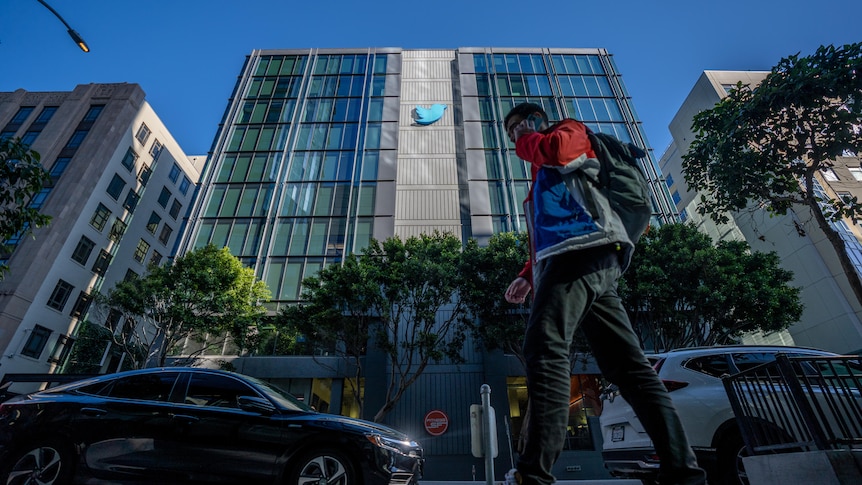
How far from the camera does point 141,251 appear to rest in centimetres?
3391

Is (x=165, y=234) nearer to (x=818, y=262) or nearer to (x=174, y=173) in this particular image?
(x=174, y=173)

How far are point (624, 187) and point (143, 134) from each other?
141 ft

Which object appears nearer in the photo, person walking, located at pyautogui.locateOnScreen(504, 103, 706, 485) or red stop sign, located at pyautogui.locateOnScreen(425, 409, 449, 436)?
person walking, located at pyautogui.locateOnScreen(504, 103, 706, 485)

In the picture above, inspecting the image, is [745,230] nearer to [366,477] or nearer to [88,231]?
[366,477]

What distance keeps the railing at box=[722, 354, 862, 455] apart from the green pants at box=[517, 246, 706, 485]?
7.24ft

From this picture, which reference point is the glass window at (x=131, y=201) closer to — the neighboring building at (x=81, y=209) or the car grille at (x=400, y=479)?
the neighboring building at (x=81, y=209)

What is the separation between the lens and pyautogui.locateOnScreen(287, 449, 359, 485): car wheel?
165 inches

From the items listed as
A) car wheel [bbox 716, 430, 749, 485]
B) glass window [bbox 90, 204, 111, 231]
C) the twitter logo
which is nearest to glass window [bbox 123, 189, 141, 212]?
glass window [bbox 90, 204, 111, 231]

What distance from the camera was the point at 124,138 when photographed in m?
32.6

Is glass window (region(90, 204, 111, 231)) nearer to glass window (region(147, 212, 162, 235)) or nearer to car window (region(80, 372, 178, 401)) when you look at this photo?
glass window (region(147, 212, 162, 235))

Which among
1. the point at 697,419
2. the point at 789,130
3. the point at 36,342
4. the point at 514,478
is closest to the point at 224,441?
the point at 514,478

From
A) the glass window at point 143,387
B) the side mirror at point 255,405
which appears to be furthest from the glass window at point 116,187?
the side mirror at point 255,405

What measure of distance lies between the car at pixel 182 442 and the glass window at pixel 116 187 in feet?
111

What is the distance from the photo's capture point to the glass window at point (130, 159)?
3281cm
